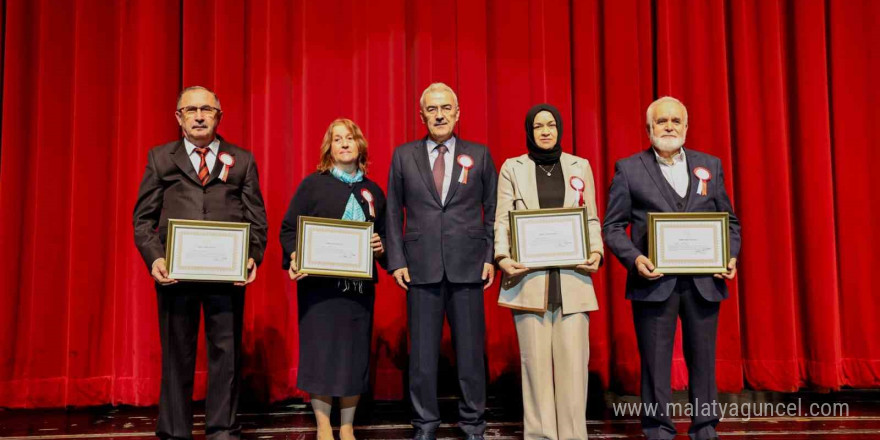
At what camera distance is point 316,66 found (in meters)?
3.94

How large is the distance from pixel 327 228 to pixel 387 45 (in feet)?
5.20

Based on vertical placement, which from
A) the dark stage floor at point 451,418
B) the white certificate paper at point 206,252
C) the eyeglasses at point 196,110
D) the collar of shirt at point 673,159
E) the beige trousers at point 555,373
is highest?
the eyeglasses at point 196,110

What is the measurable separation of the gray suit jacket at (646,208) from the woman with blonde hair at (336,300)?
1083 mm

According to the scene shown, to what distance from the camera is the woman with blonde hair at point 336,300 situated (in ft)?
9.44

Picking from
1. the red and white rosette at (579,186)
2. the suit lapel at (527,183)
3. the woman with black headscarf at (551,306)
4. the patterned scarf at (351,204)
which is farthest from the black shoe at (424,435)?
the red and white rosette at (579,186)

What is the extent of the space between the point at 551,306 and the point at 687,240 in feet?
2.08

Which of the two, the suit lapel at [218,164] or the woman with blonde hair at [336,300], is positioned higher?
the suit lapel at [218,164]

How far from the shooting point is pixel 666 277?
2770 millimetres

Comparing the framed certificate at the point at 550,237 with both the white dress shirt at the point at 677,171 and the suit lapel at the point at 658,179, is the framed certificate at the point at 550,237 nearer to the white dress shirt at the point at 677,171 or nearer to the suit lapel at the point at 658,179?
the suit lapel at the point at 658,179

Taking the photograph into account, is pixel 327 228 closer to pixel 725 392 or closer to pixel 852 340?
pixel 725 392

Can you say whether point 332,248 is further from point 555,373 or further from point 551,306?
point 555,373

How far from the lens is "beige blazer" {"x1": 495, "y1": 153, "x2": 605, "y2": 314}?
2.76 m

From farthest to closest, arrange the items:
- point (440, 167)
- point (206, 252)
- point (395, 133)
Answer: point (395, 133) → point (440, 167) → point (206, 252)

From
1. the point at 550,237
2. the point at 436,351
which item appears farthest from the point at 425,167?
the point at 436,351
